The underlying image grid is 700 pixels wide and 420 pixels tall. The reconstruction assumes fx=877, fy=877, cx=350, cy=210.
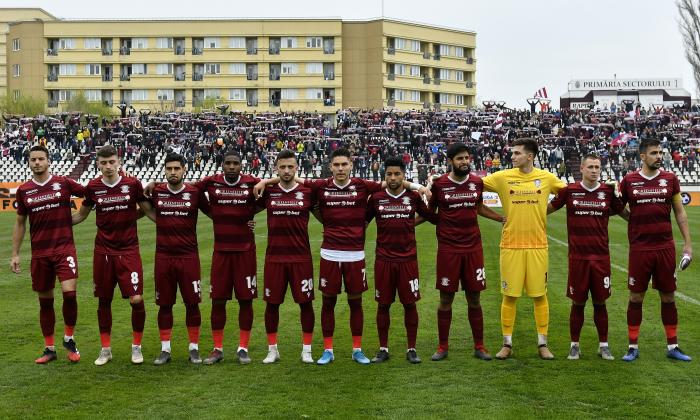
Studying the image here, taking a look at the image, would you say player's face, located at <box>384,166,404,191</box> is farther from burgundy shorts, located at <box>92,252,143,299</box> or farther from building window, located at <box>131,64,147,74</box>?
building window, located at <box>131,64,147,74</box>

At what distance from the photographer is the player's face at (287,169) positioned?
8.85 m

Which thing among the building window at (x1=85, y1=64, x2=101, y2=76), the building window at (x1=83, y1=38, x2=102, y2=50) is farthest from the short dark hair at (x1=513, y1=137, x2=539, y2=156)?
the building window at (x1=85, y1=64, x2=101, y2=76)

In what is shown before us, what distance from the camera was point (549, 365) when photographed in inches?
342

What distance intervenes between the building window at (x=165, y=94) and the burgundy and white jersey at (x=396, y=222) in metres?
82.8

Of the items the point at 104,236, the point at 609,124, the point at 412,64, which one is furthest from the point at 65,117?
the point at 104,236

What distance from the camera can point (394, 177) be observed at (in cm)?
887

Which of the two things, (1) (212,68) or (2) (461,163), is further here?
(1) (212,68)

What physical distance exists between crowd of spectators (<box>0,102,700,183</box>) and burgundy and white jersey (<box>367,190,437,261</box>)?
111 ft

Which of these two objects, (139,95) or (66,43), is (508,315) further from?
(66,43)

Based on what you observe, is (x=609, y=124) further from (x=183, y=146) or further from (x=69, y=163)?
(x=69, y=163)

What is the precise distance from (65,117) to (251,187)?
5397cm

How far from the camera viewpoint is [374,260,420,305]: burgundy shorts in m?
8.88

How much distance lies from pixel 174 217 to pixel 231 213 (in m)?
0.59

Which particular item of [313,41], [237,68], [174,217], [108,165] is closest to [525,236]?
[174,217]
